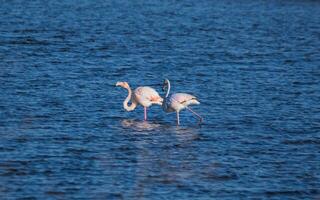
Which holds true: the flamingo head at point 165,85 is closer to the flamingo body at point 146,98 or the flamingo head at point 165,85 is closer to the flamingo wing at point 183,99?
Answer: the flamingo body at point 146,98

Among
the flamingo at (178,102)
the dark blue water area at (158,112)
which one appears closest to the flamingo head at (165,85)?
the dark blue water area at (158,112)

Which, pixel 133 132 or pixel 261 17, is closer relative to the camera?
pixel 133 132

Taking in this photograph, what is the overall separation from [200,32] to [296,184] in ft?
67.5

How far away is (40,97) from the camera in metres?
20.6

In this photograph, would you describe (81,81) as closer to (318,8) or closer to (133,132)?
(133,132)

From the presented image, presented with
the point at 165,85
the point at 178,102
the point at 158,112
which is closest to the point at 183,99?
the point at 178,102

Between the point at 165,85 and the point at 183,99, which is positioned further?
the point at 165,85

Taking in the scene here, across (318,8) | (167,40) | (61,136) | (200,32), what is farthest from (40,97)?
(318,8)

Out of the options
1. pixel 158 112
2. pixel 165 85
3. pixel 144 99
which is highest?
pixel 165 85

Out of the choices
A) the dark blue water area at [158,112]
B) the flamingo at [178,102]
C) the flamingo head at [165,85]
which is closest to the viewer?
the dark blue water area at [158,112]

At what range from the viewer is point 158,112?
20.2 metres

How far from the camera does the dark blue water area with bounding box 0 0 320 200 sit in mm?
14156

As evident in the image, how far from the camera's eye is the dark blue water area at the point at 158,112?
1416cm

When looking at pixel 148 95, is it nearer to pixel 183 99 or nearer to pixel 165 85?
pixel 165 85
